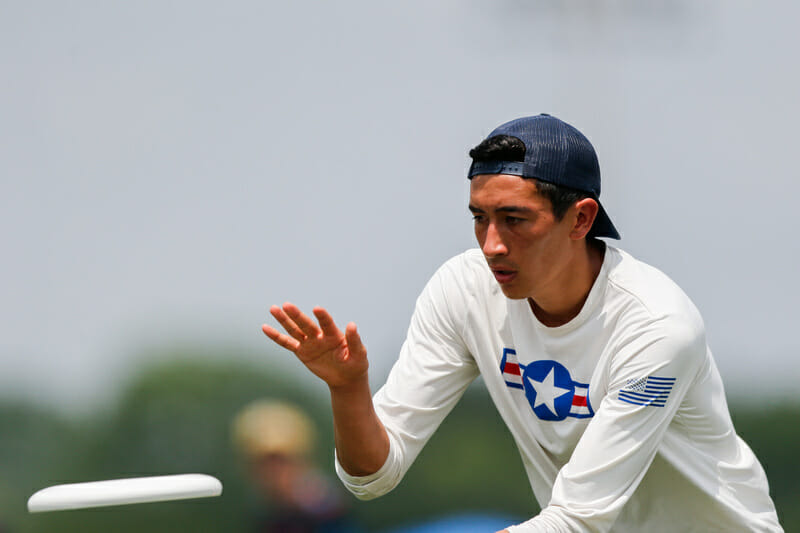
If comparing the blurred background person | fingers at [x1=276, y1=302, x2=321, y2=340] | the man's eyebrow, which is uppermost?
the man's eyebrow

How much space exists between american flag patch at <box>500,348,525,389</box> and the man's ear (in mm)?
466

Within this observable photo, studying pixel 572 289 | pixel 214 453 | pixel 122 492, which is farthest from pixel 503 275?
pixel 214 453

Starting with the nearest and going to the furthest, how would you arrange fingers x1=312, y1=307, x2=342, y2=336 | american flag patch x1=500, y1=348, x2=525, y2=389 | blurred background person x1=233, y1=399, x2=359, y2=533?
1. fingers x1=312, y1=307, x2=342, y2=336
2. american flag patch x1=500, y1=348, x2=525, y2=389
3. blurred background person x1=233, y1=399, x2=359, y2=533

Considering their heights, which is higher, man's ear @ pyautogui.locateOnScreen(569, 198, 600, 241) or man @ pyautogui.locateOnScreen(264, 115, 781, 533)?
man's ear @ pyautogui.locateOnScreen(569, 198, 600, 241)

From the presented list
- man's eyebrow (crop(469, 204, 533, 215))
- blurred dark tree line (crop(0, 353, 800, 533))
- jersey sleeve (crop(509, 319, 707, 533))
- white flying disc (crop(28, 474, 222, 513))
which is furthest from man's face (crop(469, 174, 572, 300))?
blurred dark tree line (crop(0, 353, 800, 533))

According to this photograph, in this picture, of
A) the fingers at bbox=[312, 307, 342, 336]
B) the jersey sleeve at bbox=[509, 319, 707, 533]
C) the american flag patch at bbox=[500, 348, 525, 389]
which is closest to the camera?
the fingers at bbox=[312, 307, 342, 336]

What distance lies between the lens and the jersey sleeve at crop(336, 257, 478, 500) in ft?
12.5

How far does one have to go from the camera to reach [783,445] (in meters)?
20.1

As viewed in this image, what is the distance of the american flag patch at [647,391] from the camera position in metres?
3.39

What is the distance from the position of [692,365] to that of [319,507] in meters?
5.82

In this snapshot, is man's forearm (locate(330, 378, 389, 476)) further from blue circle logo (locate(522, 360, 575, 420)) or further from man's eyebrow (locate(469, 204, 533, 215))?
man's eyebrow (locate(469, 204, 533, 215))

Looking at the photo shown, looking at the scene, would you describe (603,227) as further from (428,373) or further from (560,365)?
(428,373)

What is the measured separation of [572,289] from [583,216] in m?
0.24

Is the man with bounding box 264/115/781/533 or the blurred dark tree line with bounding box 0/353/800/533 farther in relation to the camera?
the blurred dark tree line with bounding box 0/353/800/533
